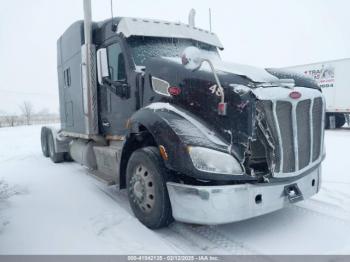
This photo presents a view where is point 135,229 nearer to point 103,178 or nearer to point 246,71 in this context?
point 103,178

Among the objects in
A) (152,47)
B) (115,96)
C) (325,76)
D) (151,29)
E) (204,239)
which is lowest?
(204,239)

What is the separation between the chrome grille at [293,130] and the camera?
3.32m

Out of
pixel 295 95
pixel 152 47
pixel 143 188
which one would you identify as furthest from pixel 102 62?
pixel 295 95

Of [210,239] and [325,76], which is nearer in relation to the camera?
[210,239]

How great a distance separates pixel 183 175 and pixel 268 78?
1458 millimetres

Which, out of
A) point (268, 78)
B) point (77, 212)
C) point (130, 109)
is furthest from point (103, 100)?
point (268, 78)

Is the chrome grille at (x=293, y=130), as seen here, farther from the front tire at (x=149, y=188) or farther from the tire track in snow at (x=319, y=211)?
the front tire at (x=149, y=188)

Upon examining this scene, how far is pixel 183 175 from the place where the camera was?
11.7 feet

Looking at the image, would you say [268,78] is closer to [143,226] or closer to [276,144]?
[276,144]

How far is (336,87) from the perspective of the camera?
18188 mm

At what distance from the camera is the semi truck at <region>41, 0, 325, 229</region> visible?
3.20m

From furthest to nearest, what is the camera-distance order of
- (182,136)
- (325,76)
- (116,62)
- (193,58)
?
(325,76), (116,62), (193,58), (182,136)

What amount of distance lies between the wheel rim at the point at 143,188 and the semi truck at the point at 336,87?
16.6 metres

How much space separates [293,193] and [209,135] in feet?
3.80
